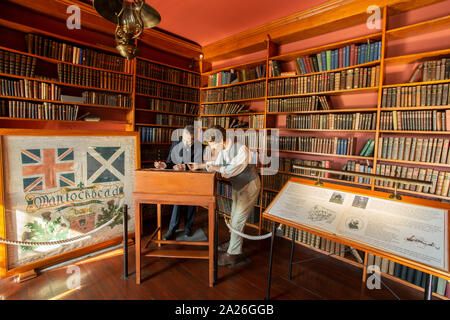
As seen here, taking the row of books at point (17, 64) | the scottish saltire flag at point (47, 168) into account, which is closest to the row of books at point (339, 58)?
the scottish saltire flag at point (47, 168)

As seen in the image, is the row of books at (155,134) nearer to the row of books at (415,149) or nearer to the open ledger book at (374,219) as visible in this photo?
the open ledger book at (374,219)

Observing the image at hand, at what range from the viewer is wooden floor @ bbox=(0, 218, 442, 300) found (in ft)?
6.83

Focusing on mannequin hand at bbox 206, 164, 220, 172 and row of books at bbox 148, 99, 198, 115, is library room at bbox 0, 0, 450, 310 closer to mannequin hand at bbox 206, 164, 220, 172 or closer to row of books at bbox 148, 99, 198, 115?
mannequin hand at bbox 206, 164, 220, 172

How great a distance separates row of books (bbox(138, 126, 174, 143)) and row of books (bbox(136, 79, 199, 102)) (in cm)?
62

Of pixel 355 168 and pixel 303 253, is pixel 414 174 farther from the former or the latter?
pixel 303 253

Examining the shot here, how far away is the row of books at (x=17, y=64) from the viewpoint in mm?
2547

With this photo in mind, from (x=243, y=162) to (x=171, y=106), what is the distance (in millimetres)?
2485

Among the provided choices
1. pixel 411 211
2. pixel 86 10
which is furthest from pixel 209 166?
pixel 86 10

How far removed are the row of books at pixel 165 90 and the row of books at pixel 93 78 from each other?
0.21m

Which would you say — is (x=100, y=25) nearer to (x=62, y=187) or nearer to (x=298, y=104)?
(x=62, y=187)

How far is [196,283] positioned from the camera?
7.44ft

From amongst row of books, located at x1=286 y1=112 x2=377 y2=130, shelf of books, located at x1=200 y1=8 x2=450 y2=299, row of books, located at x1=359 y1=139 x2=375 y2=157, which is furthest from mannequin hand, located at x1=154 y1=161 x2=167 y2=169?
row of books, located at x1=359 y1=139 x2=375 y2=157

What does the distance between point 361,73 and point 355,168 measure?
3.76 ft

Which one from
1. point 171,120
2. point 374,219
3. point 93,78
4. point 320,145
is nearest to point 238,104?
point 171,120
